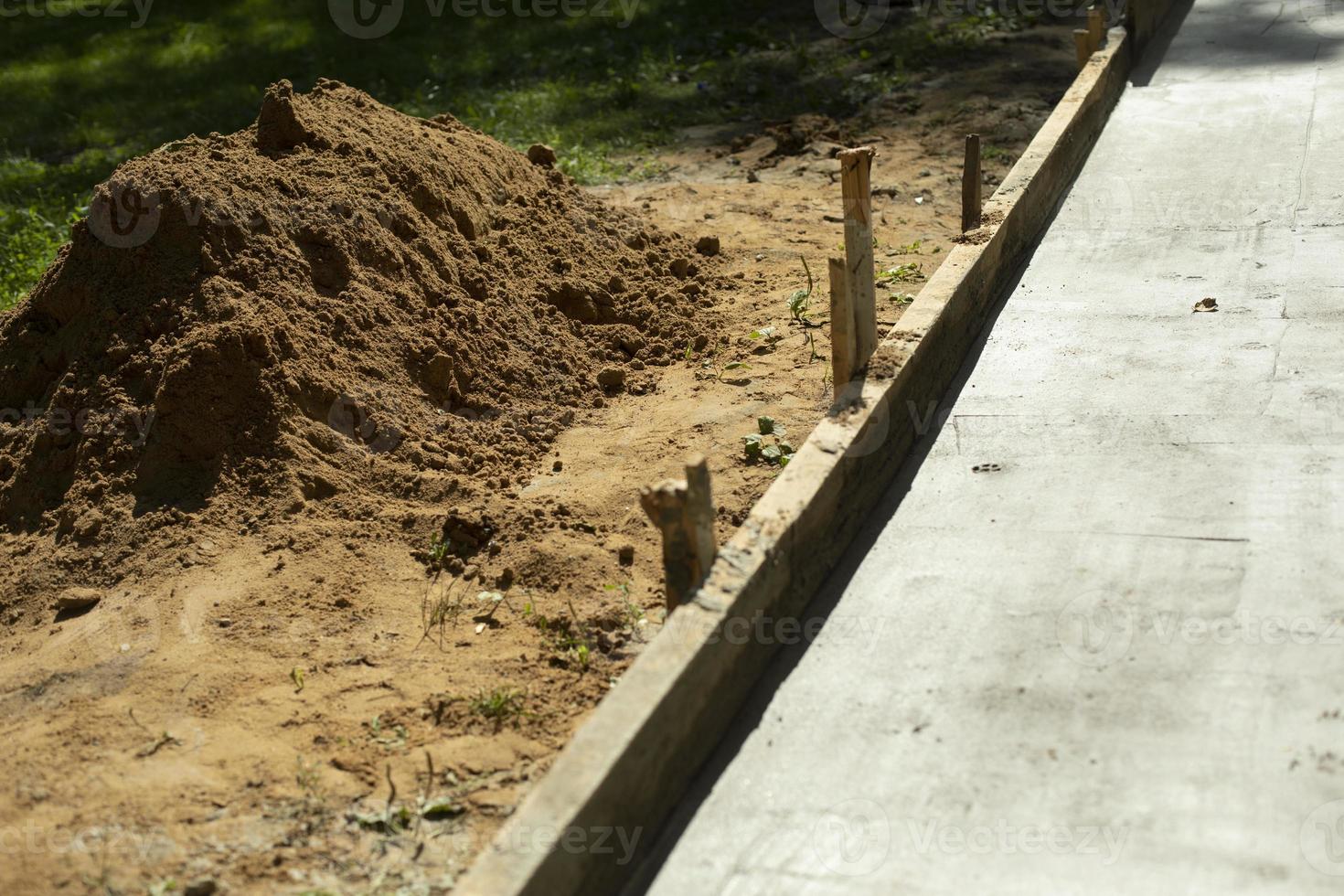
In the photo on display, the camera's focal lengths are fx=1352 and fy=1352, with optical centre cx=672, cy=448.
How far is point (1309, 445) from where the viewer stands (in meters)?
4.97

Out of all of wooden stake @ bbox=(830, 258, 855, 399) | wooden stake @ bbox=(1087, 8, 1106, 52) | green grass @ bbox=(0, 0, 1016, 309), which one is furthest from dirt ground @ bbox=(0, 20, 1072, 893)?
green grass @ bbox=(0, 0, 1016, 309)

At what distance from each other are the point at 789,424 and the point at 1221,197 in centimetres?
340

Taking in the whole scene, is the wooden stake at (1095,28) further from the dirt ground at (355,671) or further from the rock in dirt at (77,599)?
the rock in dirt at (77,599)

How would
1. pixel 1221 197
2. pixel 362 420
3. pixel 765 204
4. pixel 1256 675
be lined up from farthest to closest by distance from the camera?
1. pixel 765 204
2. pixel 1221 197
3. pixel 362 420
4. pixel 1256 675

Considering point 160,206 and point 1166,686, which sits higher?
point 160,206

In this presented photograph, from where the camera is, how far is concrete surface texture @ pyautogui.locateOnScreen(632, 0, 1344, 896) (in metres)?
3.40

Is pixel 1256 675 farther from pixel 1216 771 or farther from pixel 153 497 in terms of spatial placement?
pixel 153 497

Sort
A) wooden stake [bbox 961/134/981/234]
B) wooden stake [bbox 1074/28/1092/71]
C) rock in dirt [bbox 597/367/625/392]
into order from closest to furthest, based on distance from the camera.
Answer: rock in dirt [bbox 597/367/625/392], wooden stake [bbox 961/134/981/234], wooden stake [bbox 1074/28/1092/71]

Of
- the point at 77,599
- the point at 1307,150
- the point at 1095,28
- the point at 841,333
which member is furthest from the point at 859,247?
the point at 1095,28

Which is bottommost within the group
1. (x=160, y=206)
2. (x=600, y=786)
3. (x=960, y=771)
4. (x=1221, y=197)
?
(x=960, y=771)

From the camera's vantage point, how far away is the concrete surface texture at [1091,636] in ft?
11.1

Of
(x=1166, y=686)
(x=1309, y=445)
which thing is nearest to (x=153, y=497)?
(x=1166, y=686)

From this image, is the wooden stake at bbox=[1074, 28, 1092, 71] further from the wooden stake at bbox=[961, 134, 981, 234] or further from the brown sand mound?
the brown sand mound

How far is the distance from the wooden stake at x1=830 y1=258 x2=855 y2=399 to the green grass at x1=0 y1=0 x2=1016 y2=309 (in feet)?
16.3
